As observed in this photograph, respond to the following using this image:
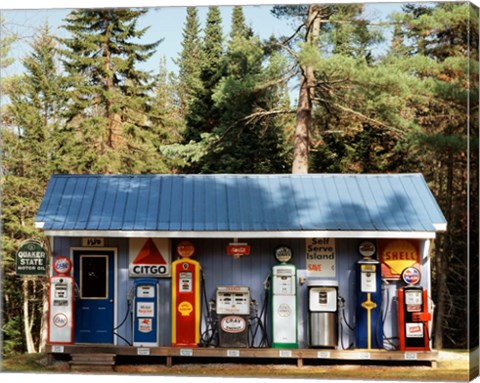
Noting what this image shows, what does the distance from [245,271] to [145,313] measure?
130cm

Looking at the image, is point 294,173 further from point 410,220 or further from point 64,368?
point 64,368

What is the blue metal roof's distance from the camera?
8891 millimetres

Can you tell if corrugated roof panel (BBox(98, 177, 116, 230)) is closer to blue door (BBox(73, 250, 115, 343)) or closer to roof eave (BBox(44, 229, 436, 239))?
roof eave (BBox(44, 229, 436, 239))

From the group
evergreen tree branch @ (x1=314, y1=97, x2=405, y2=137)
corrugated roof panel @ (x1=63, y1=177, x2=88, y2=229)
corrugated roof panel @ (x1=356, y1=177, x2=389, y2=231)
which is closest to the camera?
corrugated roof panel @ (x1=356, y1=177, x2=389, y2=231)

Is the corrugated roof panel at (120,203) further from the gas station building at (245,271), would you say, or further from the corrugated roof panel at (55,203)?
the corrugated roof panel at (55,203)

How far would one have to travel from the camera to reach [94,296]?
30.2ft

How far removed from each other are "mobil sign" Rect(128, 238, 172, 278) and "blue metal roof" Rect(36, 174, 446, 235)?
1.05ft

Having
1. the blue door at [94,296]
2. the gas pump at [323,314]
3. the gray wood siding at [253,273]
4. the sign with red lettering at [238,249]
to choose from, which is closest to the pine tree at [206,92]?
the gray wood siding at [253,273]

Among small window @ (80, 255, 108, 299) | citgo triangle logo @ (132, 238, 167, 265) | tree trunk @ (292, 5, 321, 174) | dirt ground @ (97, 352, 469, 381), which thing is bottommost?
dirt ground @ (97, 352, 469, 381)

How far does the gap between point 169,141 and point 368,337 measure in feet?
13.0

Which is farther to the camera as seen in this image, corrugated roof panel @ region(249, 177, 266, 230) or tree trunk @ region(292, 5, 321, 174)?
tree trunk @ region(292, 5, 321, 174)

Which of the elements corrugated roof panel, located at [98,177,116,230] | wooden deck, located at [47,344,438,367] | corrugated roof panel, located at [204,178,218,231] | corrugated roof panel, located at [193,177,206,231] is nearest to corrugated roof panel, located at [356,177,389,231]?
wooden deck, located at [47,344,438,367]

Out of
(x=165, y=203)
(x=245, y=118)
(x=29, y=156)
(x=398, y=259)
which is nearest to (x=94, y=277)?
(x=165, y=203)

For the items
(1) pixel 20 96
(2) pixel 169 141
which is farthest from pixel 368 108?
(1) pixel 20 96
